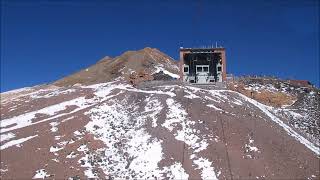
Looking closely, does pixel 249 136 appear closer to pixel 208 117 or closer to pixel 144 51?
pixel 208 117

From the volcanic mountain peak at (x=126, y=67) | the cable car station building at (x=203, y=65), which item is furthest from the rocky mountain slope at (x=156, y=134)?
the volcanic mountain peak at (x=126, y=67)

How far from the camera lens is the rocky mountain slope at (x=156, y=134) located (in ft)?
185

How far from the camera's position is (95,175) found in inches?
2185

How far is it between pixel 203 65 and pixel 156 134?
33.4m

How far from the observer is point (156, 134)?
65.8m

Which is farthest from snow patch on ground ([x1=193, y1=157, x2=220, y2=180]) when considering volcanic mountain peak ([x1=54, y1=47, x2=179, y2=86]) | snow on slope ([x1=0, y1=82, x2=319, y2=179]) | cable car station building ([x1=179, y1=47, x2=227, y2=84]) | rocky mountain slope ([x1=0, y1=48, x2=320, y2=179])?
volcanic mountain peak ([x1=54, y1=47, x2=179, y2=86])

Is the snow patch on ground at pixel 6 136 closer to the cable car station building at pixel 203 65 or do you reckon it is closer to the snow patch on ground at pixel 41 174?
the snow patch on ground at pixel 41 174

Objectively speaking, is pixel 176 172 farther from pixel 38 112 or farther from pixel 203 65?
pixel 203 65

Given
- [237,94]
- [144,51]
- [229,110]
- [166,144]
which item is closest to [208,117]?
[229,110]

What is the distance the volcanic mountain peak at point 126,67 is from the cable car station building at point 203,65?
22.2ft

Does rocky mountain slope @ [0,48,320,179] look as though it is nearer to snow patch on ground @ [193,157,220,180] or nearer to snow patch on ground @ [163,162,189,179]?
snow patch on ground @ [163,162,189,179]

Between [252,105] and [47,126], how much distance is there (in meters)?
30.2

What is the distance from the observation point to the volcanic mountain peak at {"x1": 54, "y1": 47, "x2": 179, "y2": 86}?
110m

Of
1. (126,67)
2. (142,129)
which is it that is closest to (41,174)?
(142,129)
